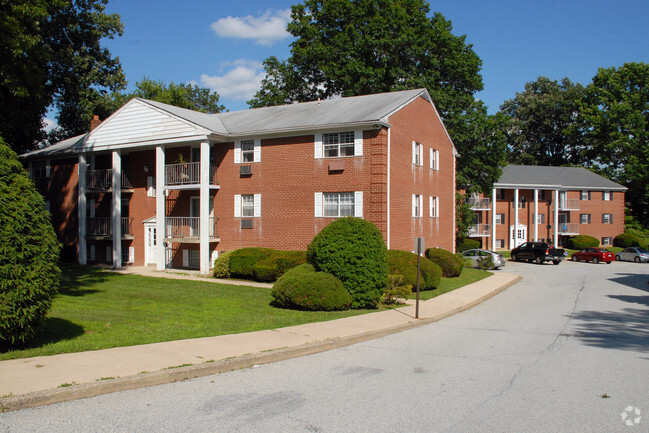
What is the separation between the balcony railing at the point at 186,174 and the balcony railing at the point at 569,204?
1791 inches

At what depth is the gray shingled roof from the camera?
56.1m

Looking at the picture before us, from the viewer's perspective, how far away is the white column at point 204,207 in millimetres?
25094

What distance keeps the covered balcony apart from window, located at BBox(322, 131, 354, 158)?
23.3 feet

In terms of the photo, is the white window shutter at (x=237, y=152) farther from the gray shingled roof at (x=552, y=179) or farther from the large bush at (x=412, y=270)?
the gray shingled roof at (x=552, y=179)

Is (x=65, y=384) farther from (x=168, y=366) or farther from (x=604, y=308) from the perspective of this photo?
(x=604, y=308)

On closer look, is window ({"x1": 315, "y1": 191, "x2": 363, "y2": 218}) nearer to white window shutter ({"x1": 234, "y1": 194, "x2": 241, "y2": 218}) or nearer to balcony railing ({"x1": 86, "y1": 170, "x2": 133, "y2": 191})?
white window shutter ({"x1": 234, "y1": 194, "x2": 241, "y2": 218})

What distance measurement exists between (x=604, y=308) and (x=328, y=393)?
1451 cm

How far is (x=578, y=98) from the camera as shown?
7369cm

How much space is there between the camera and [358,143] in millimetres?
23344

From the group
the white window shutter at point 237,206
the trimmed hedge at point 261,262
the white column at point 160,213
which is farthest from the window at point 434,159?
the white column at point 160,213

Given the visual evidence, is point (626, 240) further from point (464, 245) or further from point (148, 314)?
point (148, 314)

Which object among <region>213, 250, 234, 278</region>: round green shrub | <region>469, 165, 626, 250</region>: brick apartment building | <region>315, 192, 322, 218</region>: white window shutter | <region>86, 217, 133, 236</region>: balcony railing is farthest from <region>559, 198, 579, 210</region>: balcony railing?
<region>86, 217, 133, 236</region>: balcony railing

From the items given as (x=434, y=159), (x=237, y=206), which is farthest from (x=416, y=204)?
(x=237, y=206)

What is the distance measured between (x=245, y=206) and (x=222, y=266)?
11.4 feet
